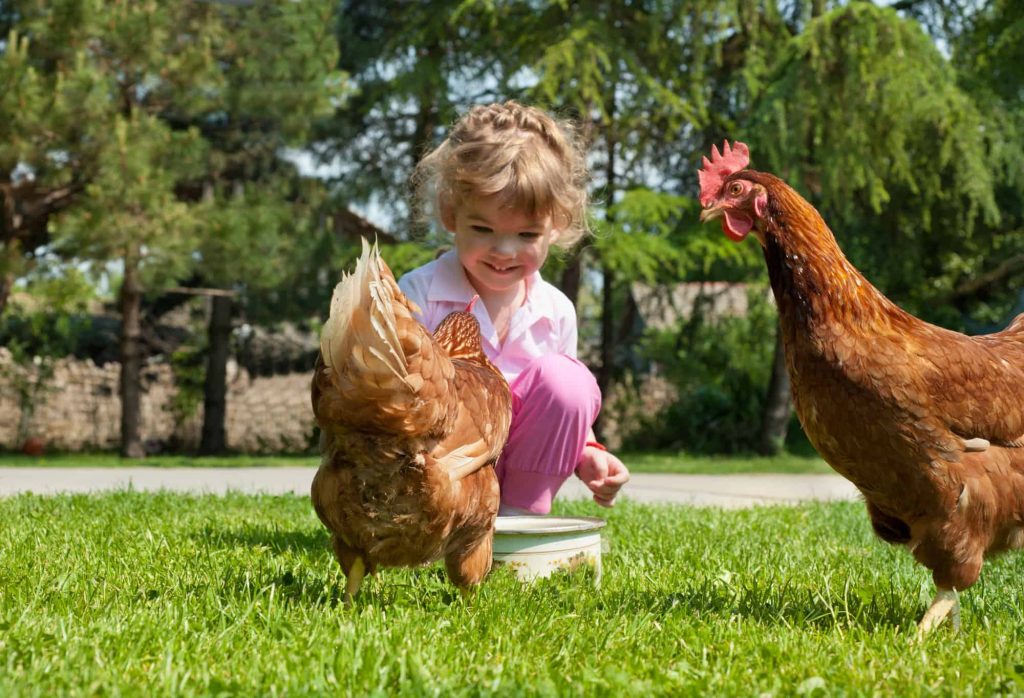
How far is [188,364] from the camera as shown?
1520cm

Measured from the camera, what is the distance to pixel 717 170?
335cm

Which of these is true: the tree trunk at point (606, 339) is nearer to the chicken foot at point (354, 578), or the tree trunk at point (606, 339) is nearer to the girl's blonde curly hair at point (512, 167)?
the girl's blonde curly hair at point (512, 167)

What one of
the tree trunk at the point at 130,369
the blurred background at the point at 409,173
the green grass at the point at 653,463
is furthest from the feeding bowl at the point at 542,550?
the tree trunk at the point at 130,369

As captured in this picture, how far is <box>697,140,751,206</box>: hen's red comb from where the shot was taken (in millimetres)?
3201

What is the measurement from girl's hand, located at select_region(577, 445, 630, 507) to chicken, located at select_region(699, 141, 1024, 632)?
937mm

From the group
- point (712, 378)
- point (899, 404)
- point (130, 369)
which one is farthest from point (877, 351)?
point (712, 378)

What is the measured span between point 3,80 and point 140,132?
152cm

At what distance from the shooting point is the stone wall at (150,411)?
14297 millimetres

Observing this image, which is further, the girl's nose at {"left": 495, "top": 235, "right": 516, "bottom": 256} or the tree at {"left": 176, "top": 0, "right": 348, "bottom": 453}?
the tree at {"left": 176, "top": 0, "right": 348, "bottom": 453}

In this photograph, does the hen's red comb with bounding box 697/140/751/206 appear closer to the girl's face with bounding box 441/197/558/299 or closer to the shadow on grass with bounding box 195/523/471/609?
the girl's face with bounding box 441/197/558/299

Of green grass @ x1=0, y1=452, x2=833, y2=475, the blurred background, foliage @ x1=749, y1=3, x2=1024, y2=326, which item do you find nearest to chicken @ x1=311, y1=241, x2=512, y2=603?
the blurred background

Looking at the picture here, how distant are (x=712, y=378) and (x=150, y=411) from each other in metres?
8.98

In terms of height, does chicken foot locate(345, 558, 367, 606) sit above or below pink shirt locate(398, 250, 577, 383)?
below

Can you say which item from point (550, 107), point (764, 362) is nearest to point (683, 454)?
point (764, 362)
